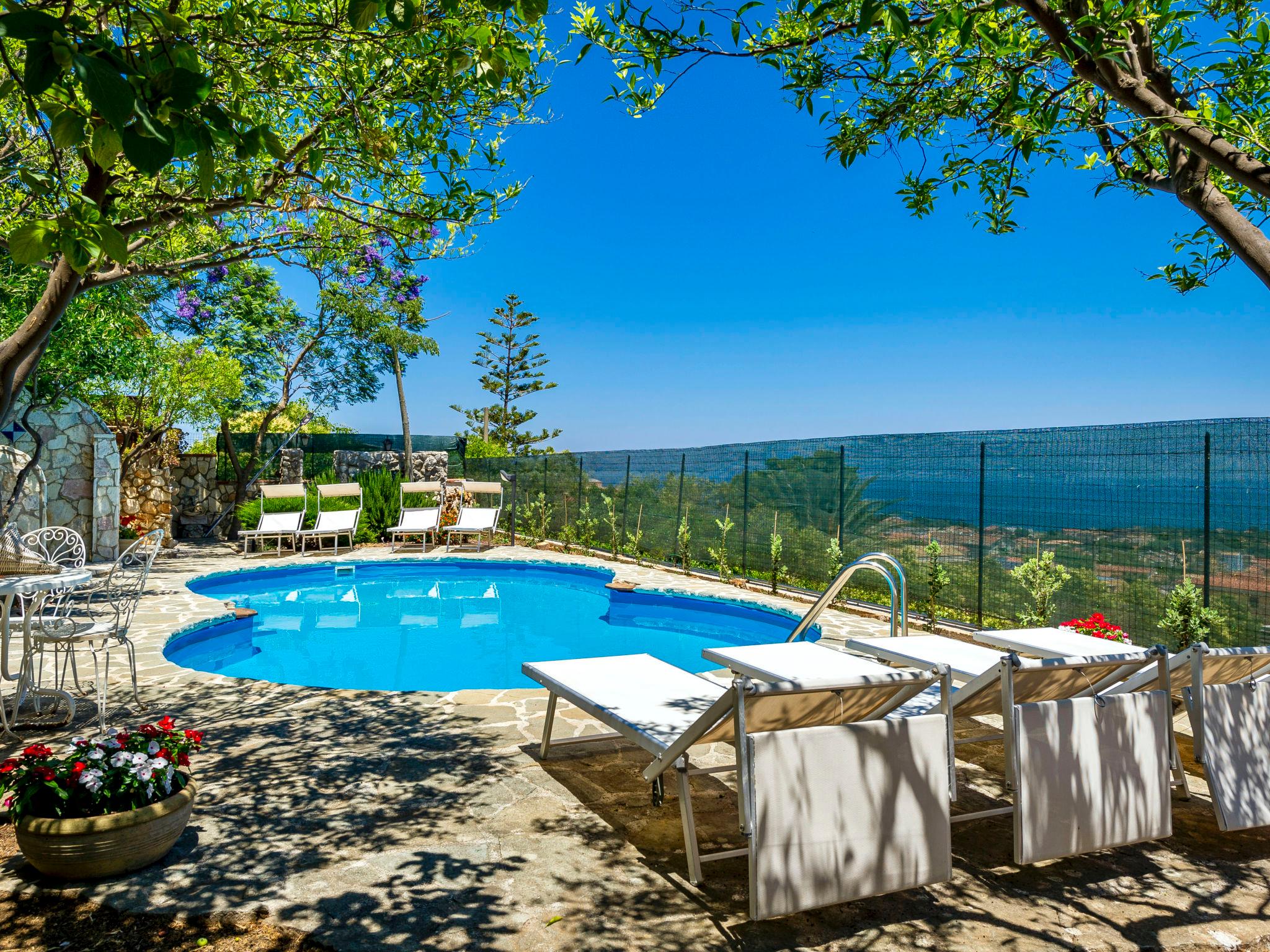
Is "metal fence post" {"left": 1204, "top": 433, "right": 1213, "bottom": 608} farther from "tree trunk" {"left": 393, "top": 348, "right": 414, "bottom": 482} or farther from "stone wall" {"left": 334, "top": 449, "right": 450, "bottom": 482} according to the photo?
"tree trunk" {"left": 393, "top": 348, "right": 414, "bottom": 482}

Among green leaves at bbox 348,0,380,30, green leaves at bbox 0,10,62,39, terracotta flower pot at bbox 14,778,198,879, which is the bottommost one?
terracotta flower pot at bbox 14,778,198,879

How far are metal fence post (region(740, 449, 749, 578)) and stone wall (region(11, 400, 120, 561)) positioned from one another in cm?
928

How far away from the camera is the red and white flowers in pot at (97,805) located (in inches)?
107

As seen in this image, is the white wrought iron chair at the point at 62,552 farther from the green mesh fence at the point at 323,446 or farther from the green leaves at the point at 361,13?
the green mesh fence at the point at 323,446

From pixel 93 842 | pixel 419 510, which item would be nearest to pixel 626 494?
pixel 419 510

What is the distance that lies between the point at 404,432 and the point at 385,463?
1.87 meters

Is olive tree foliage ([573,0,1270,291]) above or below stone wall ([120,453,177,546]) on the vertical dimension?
above

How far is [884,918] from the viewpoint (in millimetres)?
2652

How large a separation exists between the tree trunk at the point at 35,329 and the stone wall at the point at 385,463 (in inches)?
582

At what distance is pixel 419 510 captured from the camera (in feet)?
48.0

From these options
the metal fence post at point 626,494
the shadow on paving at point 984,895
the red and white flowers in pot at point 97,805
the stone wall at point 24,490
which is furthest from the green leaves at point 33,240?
the metal fence post at point 626,494

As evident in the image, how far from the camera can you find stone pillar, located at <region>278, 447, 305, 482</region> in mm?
17578

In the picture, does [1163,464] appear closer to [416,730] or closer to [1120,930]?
[1120,930]

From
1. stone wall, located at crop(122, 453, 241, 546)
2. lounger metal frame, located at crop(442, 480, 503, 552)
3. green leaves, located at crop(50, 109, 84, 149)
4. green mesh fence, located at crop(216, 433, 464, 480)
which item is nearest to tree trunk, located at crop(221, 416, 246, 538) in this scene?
stone wall, located at crop(122, 453, 241, 546)
